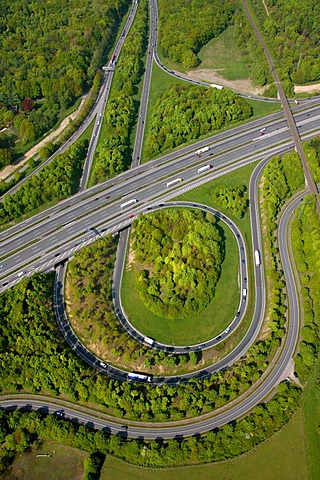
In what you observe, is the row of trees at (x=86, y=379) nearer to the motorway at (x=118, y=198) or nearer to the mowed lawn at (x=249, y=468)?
the mowed lawn at (x=249, y=468)

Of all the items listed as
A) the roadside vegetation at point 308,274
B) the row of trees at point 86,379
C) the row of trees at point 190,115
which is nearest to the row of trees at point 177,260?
the row of trees at point 86,379

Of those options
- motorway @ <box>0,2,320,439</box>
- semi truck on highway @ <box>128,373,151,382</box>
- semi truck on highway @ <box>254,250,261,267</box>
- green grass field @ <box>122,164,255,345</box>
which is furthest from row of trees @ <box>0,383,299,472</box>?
semi truck on highway @ <box>254,250,261,267</box>

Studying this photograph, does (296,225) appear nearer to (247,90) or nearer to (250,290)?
→ (250,290)

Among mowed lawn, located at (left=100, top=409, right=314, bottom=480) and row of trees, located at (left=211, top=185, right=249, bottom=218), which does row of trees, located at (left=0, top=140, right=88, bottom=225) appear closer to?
row of trees, located at (left=211, top=185, right=249, bottom=218)

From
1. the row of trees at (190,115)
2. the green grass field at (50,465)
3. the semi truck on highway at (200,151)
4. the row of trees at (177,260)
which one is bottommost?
the green grass field at (50,465)

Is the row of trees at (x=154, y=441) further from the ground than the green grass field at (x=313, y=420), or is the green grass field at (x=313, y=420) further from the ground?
the green grass field at (x=313, y=420)

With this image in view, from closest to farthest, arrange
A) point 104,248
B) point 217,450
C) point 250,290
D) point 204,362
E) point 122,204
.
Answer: point 217,450 < point 204,362 < point 250,290 < point 104,248 < point 122,204

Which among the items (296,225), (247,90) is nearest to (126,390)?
(296,225)
